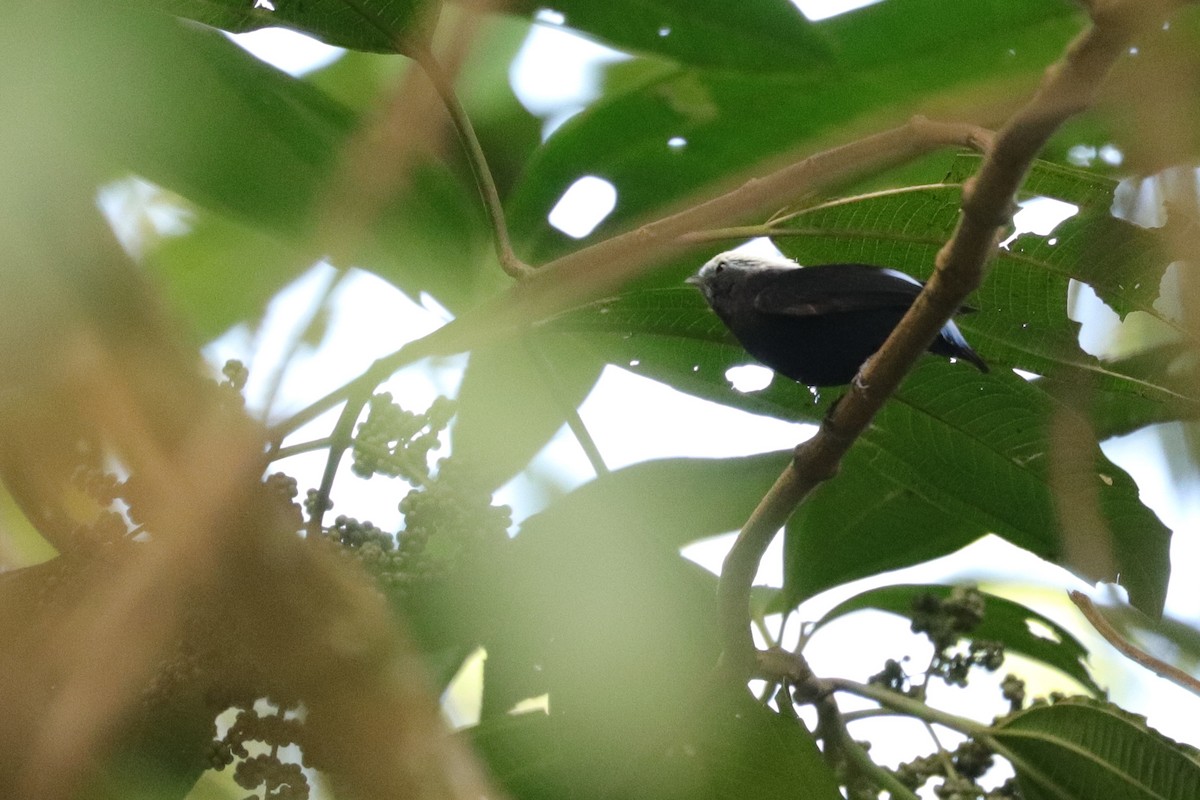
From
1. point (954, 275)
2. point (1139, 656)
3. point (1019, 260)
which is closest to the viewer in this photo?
point (954, 275)

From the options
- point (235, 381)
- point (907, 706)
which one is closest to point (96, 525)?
point (235, 381)

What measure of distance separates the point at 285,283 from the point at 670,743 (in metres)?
0.82

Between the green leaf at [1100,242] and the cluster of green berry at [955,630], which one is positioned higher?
the green leaf at [1100,242]

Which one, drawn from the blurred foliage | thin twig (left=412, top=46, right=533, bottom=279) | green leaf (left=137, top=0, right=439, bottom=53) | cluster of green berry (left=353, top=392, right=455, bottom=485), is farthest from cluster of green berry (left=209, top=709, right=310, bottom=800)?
green leaf (left=137, top=0, right=439, bottom=53)

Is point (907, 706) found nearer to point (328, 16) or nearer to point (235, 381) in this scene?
point (235, 381)

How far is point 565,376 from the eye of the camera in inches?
78.5

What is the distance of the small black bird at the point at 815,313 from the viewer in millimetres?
1740

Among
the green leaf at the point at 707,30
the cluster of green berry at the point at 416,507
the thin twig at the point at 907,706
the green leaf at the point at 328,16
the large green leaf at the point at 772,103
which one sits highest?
the large green leaf at the point at 772,103

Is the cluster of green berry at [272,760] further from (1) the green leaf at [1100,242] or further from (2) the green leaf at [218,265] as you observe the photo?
(1) the green leaf at [1100,242]

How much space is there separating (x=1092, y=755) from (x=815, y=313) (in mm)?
766

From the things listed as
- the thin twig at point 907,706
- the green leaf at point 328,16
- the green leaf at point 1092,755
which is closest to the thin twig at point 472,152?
the green leaf at point 328,16

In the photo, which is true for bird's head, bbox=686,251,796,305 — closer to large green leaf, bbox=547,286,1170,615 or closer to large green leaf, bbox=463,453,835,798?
large green leaf, bbox=547,286,1170,615

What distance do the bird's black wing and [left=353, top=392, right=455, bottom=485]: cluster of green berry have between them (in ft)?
2.06

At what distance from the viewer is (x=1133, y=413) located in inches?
76.6
